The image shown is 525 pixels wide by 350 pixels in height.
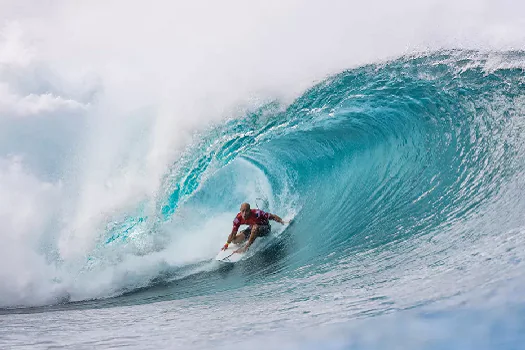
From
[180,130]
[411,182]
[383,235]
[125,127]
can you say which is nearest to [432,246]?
[383,235]

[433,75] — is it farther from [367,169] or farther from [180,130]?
[180,130]

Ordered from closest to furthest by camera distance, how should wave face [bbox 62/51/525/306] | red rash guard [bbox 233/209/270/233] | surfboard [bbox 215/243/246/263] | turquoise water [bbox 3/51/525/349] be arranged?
turquoise water [bbox 3/51/525/349]
wave face [bbox 62/51/525/306]
surfboard [bbox 215/243/246/263]
red rash guard [bbox 233/209/270/233]

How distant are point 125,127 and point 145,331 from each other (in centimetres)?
791

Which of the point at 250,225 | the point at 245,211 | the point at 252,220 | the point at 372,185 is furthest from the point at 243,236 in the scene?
the point at 372,185

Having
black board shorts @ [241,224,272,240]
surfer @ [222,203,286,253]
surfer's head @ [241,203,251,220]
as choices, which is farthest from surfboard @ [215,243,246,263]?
surfer's head @ [241,203,251,220]

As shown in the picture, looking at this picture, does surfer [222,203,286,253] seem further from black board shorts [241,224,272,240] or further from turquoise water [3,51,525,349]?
turquoise water [3,51,525,349]

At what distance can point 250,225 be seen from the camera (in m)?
8.00

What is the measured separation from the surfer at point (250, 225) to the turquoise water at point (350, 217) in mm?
→ 279

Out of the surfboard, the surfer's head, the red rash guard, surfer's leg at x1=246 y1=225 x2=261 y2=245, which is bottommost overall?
the surfboard

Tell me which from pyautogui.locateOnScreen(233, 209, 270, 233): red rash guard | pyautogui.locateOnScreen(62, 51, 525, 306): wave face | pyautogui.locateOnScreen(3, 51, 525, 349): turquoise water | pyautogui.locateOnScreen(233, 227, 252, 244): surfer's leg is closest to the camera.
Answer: pyautogui.locateOnScreen(3, 51, 525, 349): turquoise water

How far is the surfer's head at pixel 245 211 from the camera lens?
777 cm

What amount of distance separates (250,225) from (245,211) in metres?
0.32

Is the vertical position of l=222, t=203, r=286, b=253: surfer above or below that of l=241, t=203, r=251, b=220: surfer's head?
below

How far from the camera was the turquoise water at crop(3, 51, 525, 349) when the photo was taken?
425 centimetres
